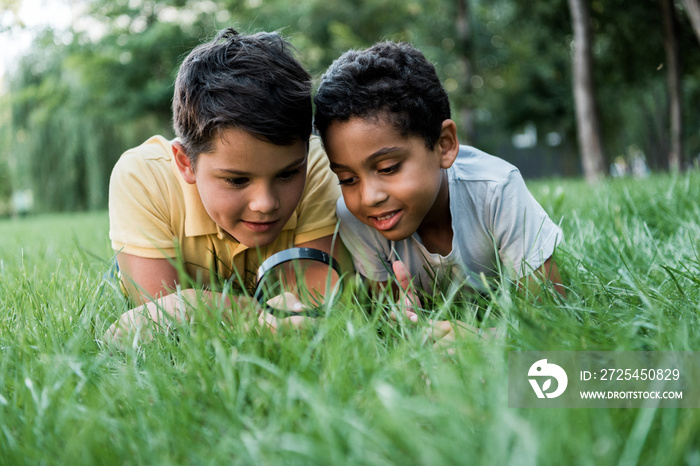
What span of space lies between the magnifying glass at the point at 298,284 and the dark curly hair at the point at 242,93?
0.40m

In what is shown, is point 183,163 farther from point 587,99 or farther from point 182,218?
point 587,99

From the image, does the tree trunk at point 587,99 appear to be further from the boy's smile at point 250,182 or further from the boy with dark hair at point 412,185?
the boy's smile at point 250,182

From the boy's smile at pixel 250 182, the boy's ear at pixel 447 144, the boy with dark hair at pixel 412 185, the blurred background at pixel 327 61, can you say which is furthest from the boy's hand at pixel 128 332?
the blurred background at pixel 327 61

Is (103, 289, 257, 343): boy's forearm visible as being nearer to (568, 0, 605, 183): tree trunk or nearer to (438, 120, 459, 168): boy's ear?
(438, 120, 459, 168): boy's ear

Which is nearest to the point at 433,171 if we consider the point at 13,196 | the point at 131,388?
the point at 131,388

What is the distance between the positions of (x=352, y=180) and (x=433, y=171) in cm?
30

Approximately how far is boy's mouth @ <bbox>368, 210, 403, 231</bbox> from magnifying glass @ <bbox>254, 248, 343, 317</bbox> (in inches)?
9.5

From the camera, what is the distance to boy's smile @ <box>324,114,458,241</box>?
6.20 feet

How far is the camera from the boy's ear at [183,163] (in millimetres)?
2059

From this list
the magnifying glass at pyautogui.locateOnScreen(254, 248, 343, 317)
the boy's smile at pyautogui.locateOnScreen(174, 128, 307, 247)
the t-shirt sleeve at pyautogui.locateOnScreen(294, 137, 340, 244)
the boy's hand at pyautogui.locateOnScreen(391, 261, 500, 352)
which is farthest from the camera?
the t-shirt sleeve at pyautogui.locateOnScreen(294, 137, 340, 244)

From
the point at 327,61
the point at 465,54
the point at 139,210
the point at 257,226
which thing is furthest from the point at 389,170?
the point at 327,61

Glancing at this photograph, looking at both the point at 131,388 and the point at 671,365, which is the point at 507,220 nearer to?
the point at 671,365

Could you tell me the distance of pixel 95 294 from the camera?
1606mm

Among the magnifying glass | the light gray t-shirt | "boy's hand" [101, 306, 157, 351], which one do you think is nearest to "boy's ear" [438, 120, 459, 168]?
A: the light gray t-shirt
